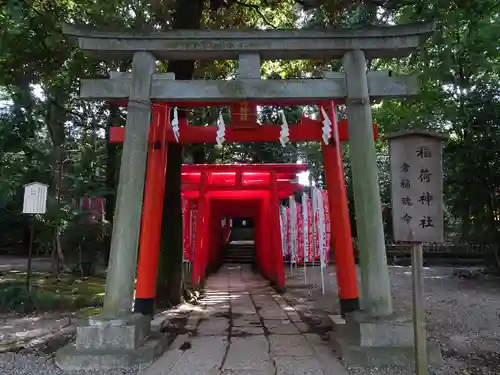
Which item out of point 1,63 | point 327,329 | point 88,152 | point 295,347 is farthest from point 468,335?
point 88,152

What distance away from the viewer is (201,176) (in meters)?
13.1

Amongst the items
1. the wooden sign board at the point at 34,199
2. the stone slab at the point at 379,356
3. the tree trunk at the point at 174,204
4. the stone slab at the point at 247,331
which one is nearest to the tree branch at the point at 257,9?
the tree trunk at the point at 174,204

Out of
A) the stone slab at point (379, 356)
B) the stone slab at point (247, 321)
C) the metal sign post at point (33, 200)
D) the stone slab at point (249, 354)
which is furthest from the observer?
the metal sign post at point (33, 200)

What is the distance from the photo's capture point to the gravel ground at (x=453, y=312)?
5328 millimetres

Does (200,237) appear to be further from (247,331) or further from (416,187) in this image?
(416,187)

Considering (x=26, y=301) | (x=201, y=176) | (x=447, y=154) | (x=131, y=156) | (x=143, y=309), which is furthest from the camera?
(x=447, y=154)

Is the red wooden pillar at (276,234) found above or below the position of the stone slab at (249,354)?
above

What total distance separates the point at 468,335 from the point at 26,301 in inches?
320

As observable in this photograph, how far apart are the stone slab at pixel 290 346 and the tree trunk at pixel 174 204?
3042 mm

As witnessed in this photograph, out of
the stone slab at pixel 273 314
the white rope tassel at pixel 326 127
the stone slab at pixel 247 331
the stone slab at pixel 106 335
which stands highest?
the white rope tassel at pixel 326 127

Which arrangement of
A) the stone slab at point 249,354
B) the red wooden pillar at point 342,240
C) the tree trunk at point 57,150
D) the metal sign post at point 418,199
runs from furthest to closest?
the tree trunk at point 57,150 → the red wooden pillar at point 342,240 → the stone slab at point 249,354 → the metal sign post at point 418,199

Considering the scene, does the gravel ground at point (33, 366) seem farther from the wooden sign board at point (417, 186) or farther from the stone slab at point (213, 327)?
the wooden sign board at point (417, 186)

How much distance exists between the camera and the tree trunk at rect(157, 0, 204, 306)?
8.80m

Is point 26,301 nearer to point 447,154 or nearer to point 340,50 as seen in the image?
point 340,50
